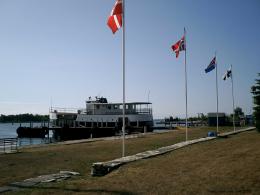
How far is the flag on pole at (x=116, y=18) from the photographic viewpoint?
15289 mm

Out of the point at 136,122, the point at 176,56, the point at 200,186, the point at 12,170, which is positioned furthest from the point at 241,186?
the point at 136,122

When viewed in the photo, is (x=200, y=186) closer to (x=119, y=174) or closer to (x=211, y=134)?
(x=119, y=174)

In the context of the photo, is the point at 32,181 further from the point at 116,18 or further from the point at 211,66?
the point at 211,66

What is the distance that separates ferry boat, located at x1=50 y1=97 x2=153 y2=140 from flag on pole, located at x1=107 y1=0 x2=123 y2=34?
122 ft

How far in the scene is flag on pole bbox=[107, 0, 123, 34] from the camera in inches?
602

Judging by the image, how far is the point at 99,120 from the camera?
187 ft

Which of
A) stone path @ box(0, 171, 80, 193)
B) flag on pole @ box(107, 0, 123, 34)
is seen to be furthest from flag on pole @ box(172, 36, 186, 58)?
stone path @ box(0, 171, 80, 193)

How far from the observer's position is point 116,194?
790 centimetres

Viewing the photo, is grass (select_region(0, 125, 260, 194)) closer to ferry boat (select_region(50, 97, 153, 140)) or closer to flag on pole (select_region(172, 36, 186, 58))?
flag on pole (select_region(172, 36, 186, 58))

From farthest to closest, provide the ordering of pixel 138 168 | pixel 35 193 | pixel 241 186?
pixel 138 168
pixel 35 193
pixel 241 186

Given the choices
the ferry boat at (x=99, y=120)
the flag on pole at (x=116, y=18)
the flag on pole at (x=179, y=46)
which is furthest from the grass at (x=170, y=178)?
the ferry boat at (x=99, y=120)

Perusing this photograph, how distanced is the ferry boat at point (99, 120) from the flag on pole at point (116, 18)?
Result: 122 feet

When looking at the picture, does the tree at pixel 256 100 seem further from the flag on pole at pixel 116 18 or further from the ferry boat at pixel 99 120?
the ferry boat at pixel 99 120

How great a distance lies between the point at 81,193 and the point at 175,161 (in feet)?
17.0
